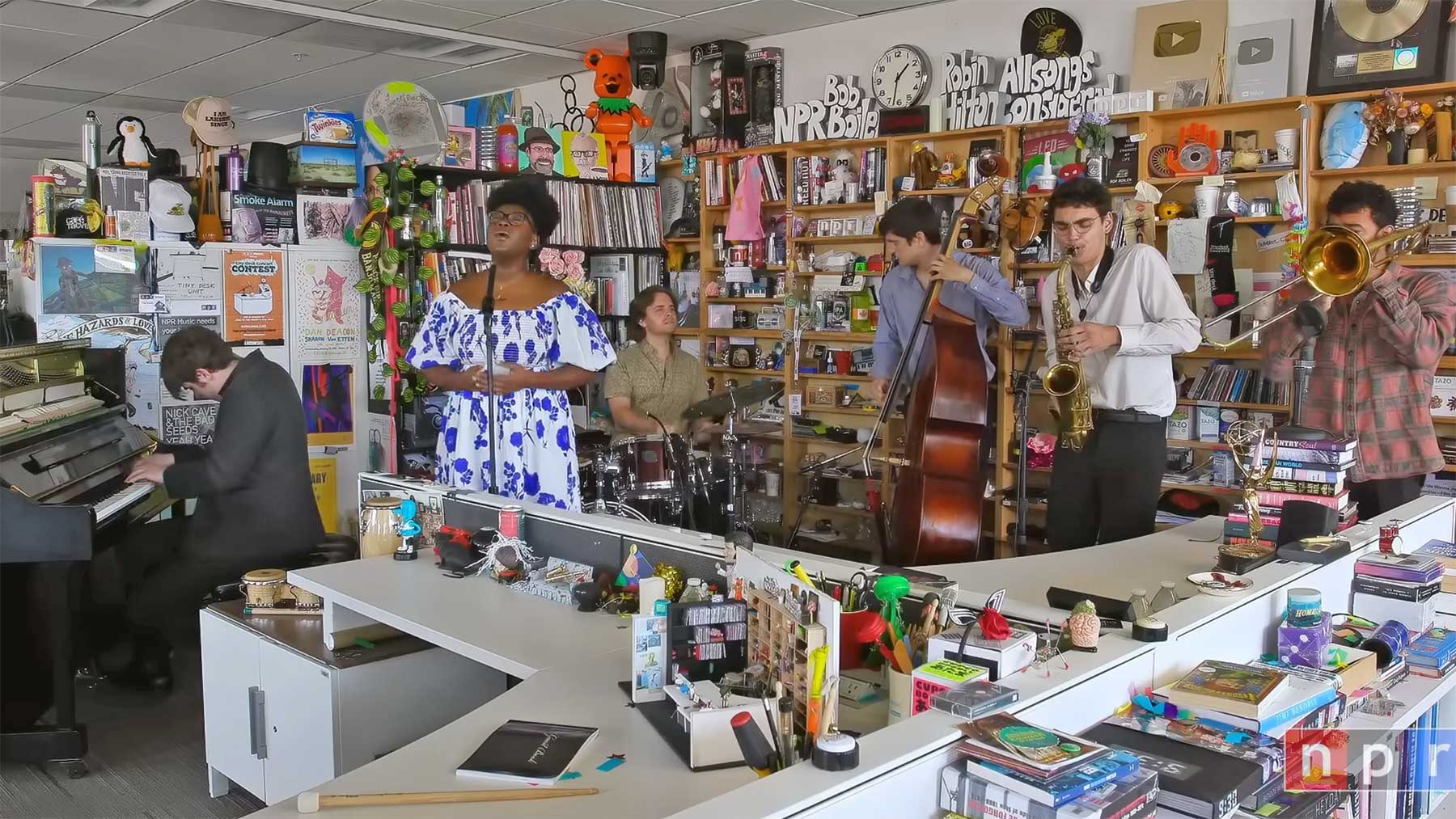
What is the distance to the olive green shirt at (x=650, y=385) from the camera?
5191 millimetres

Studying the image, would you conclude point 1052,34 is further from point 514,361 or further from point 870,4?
point 514,361

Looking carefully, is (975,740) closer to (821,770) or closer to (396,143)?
(821,770)

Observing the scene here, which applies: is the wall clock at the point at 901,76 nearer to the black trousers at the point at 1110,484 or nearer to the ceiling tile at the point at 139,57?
the black trousers at the point at 1110,484

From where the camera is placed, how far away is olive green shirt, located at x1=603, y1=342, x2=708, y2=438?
17.0ft

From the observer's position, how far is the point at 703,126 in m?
6.80

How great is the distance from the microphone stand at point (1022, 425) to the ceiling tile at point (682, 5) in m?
2.29

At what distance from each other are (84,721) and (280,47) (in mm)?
4876

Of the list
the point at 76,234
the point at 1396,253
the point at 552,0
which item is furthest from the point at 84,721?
the point at 1396,253

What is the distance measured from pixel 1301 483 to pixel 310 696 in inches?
93.9

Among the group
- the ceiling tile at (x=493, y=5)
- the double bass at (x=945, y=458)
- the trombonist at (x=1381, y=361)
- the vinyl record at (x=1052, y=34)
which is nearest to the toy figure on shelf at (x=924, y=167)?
the vinyl record at (x=1052, y=34)

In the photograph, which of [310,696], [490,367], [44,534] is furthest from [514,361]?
[44,534]

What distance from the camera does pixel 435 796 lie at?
155 centimetres

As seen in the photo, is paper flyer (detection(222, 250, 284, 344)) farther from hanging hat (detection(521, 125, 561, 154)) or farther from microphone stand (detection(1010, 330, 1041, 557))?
microphone stand (detection(1010, 330, 1041, 557))

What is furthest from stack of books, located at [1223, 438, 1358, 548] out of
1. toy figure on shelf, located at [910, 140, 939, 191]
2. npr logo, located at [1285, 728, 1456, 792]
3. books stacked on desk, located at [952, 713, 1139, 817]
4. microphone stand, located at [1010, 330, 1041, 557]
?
toy figure on shelf, located at [910, 140, 939, 191]
